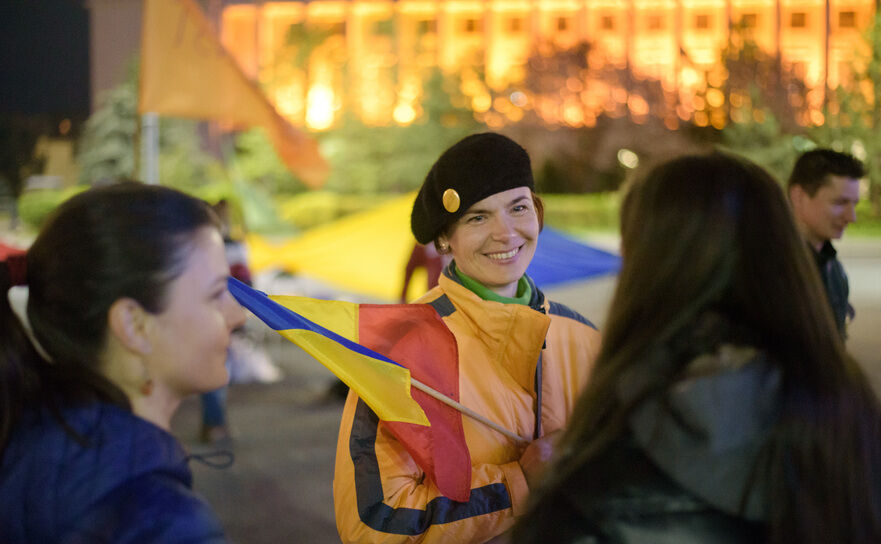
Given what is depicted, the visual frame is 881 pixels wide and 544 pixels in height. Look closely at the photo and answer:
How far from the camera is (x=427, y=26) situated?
52.7m

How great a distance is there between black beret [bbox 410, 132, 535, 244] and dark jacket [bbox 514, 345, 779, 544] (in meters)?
0.99

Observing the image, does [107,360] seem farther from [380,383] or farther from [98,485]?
[380,383]

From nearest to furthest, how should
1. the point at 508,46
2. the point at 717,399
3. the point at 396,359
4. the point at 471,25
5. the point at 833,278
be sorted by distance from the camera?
1. the point at 717,399
2. the point at 396,359
3. the point at 833,278
4. the point at 508,46
5. the point at 471,25

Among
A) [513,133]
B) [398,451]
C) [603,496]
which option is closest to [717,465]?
[603,496]

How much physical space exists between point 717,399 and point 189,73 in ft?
22.5

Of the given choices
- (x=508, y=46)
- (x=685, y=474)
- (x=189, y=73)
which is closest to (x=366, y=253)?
(x=189, y=73)

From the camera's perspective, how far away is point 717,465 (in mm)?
1269

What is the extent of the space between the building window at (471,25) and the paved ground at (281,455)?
48.0 m

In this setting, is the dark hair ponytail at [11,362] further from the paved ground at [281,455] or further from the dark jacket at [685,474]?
the paved ground at [281,455]

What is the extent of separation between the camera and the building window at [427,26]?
50037 mm

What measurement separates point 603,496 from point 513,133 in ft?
120

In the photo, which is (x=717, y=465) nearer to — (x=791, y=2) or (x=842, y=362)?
(x=842, y=362)

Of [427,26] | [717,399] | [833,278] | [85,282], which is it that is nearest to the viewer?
[717,399]

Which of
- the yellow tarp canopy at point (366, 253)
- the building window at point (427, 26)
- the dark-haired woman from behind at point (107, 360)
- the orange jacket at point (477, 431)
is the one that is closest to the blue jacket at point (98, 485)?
the dark-haired woman from behind at point (107, 360)
